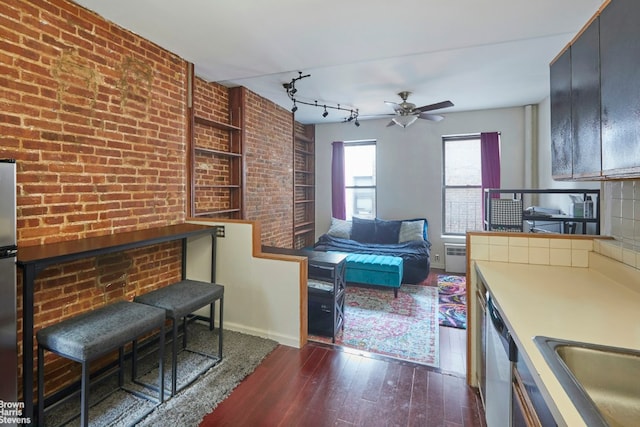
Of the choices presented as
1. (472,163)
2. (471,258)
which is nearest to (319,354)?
(471,258)

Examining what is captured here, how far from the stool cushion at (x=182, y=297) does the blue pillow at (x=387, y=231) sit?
364 cm

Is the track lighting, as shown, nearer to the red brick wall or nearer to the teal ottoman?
the red brick wall

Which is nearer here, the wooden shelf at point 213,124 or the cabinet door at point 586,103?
the cabinet door at point 586,103

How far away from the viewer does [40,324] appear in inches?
73.2

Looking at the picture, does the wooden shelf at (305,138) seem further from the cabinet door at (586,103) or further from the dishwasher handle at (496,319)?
the dishwasher handle at (496,319)

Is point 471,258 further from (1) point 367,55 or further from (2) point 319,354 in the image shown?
(1) point 367,55

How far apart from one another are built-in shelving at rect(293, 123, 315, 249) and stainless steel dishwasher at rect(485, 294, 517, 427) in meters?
4.41

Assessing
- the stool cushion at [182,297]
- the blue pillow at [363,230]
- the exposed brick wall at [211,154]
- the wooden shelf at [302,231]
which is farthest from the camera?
the wooden shelf at [302,231]

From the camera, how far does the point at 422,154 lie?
5602 mm

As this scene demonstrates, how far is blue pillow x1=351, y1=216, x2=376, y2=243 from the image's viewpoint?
5.55m

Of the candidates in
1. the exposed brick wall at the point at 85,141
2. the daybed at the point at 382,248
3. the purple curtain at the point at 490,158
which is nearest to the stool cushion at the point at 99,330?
the exposed brick wall at the point at 85,141

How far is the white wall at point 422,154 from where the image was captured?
5113mm

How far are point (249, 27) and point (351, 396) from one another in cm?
270

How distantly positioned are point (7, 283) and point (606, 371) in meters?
2.37
